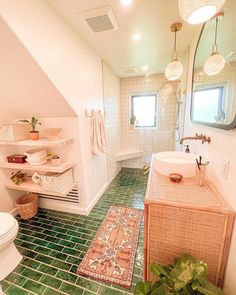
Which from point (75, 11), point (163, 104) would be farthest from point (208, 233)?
point (163, 104)

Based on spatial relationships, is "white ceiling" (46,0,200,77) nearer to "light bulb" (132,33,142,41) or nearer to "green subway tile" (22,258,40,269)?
"light bulb" (132,33,142,41)

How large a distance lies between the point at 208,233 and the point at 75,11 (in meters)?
2.14

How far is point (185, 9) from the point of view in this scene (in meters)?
0.75

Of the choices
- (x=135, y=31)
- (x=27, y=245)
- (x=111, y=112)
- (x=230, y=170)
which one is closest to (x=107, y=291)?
(x=27, y=245)

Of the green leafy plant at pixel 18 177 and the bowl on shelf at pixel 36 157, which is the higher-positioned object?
the bowl on shelf at pixel 36 157

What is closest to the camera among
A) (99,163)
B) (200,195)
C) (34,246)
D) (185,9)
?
(185,9)

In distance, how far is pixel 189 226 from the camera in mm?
921

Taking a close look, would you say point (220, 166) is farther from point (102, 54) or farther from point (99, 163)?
point (102, 54)

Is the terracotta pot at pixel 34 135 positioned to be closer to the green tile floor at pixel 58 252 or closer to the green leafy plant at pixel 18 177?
the green leafy plant at pixel 18 177

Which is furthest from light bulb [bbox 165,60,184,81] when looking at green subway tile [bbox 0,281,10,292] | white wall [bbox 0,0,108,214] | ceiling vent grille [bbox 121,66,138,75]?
green subway tile [bbox 0,281,10,292]

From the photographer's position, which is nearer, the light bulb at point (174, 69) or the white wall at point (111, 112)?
the light bulb at point (174, 69)

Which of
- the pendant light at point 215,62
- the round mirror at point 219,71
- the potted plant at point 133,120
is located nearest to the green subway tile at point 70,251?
the round mirror at point 219,71

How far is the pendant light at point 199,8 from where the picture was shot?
2.27 ft

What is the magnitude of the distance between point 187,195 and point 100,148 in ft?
5.18
